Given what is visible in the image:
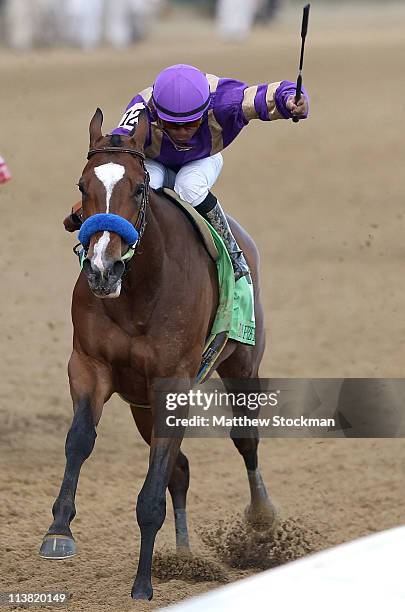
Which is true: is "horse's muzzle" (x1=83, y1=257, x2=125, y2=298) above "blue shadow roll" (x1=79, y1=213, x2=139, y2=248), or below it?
below

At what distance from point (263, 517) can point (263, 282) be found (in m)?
5.16

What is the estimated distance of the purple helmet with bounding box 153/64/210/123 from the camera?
5457mm

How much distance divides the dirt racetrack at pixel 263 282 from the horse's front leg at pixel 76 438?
45 cm

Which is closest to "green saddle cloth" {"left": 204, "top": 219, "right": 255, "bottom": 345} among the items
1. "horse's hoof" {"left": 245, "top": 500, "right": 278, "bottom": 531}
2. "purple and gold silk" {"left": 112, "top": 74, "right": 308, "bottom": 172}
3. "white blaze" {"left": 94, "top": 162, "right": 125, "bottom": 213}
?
"purple and gold silk" {"left": 112, "top": 74, "right": 308, "bottom": 172}

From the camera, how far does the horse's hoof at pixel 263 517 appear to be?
6.64 metres

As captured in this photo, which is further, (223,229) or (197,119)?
(223,229)

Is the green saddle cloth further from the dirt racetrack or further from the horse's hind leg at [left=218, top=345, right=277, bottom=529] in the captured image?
the dirt racetrack

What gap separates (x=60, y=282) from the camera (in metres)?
11.5

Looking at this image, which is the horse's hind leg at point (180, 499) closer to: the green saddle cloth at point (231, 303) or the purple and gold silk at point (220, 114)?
the green saddle cloth at point (231, 303)

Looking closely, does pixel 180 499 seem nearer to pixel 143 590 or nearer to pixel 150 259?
pixel 143 590

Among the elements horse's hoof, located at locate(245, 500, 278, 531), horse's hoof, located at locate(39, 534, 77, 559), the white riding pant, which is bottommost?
horse's hoof, located at locate(245, 500, 278, 531)

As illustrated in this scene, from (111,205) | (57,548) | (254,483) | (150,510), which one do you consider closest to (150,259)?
(111,205)

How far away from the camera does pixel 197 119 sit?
555 centimetres

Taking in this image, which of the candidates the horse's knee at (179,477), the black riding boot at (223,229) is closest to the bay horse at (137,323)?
the black riding boot at (223,229)
